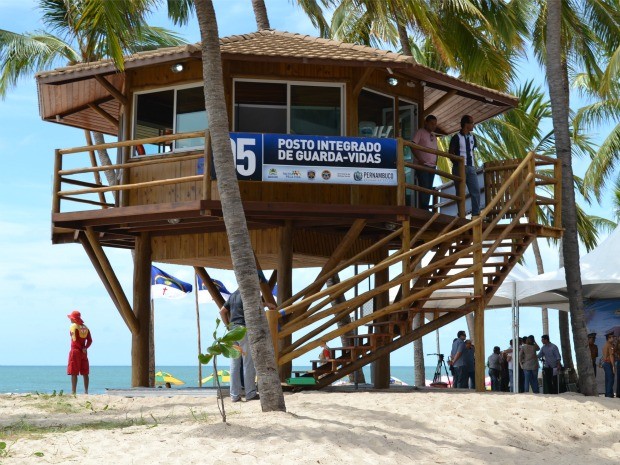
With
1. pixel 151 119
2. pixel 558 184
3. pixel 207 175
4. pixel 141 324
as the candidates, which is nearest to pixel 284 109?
pixel 207 175

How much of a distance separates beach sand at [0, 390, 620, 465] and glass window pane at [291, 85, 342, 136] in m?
4.90

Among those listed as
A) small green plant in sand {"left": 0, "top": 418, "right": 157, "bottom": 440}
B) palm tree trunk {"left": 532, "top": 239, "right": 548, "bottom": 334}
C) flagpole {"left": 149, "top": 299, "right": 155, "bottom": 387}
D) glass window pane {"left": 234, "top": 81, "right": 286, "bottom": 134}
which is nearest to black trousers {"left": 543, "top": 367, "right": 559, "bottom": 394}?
glass window pane {"left": 234, "top": 81, "right": 286, "bottom": 134}

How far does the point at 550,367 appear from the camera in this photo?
22.4 m

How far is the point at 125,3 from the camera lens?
1572 centimetres

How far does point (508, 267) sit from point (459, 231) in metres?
1.98

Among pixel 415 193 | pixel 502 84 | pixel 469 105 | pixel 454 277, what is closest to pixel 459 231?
pixel 454 277

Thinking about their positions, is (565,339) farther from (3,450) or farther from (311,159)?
(3,450)

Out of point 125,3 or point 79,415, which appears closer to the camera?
point 79,415

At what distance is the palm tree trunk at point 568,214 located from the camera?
19.2 meters

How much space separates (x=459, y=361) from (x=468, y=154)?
19.3 ft

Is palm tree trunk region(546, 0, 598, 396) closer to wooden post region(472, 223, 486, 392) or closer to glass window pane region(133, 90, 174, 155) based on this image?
wooden post region(472, 223, 486, 392)

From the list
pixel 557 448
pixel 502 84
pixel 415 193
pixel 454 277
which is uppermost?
pixel 502 84

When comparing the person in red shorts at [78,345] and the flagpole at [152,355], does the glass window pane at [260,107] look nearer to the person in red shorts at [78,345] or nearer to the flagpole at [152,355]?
the person in red shorts at [78,345]

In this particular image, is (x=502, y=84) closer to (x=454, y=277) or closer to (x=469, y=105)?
(x=469, y=105)
